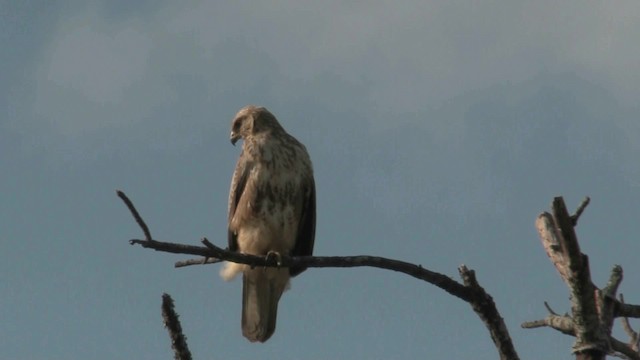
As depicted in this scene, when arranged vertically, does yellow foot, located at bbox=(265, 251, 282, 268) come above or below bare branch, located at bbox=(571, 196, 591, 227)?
above

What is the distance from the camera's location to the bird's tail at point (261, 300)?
8852 millimetres

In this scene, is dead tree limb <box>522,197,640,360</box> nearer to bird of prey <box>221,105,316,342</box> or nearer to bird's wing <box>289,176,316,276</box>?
bird of prey <box>221,105,316,342</box>

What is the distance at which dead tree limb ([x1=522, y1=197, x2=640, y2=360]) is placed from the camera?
4.15 m

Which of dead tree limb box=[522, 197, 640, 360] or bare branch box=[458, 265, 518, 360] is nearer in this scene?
dead tree limb box=[522, 197, 640, 360]

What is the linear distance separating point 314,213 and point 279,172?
1.88 ft

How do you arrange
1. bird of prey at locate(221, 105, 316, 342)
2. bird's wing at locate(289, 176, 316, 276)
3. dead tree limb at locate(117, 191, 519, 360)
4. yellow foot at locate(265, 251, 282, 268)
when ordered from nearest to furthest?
dead tree limb at locate(117, 191, 519, 360) < yellow foot at locate(265, 251, 282, 268) < bird of prey at locate(221, 105, 316, 342) < bird's wing at locate(289, 176, 316, 276)

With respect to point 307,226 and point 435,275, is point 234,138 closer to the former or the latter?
point 307,226

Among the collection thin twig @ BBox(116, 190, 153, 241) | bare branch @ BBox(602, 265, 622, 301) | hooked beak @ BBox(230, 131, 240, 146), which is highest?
hooked beak @ BBox(230, 131, 240, 146)

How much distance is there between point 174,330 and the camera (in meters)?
4.11

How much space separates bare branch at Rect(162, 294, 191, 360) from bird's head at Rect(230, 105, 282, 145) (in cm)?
542

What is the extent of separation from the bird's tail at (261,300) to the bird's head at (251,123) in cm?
135

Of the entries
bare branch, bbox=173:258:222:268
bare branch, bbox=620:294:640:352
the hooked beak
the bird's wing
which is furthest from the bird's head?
bare branch, bbox=620:294:640:352

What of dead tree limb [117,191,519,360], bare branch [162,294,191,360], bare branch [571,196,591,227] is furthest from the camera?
dead tree limb [117,191,519,360]

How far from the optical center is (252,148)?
361 inches
